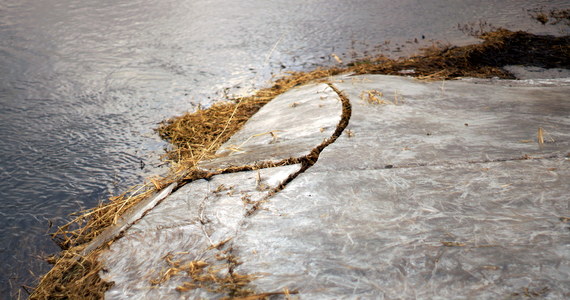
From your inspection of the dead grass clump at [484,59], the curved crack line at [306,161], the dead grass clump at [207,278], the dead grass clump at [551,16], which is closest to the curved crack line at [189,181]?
the curved crack line at [306,161]

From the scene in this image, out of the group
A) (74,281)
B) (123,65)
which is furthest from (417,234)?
(123,65)

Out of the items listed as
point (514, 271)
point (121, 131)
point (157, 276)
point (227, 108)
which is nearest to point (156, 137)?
point (121, 131)

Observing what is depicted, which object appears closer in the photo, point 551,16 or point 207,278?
point 207,278

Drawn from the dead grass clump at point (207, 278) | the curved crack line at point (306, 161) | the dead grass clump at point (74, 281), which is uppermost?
the curved crack line at point (306, 161)

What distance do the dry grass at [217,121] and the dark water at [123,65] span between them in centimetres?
16

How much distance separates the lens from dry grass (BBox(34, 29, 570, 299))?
5.40ft

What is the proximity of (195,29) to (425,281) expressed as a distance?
4299 millimetres

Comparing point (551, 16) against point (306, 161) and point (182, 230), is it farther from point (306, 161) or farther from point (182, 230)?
point (182, 230)

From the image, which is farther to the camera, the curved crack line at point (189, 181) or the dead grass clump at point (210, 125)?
the dead grass clump at point (210, 125)

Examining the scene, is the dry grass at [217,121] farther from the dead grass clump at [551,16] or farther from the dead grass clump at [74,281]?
the dead grass clump at [551,16]

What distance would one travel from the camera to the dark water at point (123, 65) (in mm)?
2477

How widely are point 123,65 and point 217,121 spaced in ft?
5.01

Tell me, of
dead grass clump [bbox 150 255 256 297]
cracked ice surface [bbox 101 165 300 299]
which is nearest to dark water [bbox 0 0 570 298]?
cracked ice surface [bbox 101 165 300 299]

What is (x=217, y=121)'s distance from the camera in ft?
10.2
